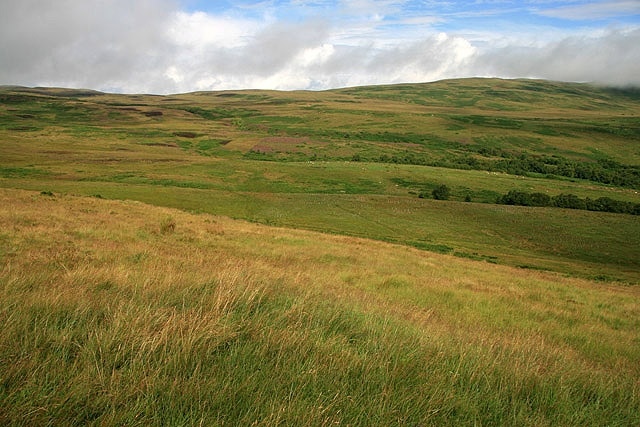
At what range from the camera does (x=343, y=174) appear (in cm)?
7519

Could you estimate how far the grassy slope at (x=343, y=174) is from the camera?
44.1 m

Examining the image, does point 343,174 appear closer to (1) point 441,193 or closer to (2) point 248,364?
(1) point 441,193

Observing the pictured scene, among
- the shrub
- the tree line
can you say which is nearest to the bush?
the tree line

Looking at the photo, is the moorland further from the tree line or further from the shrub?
the tree line

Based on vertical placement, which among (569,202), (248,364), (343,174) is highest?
(248,364)

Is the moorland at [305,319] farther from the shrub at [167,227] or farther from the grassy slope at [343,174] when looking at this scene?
the grassy slope at [343,174]

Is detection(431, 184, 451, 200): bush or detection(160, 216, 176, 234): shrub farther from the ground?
detection(160, 216, 176, 234): shrub

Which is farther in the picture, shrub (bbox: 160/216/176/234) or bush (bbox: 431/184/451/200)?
bush (bbox: 431/184/451/200)

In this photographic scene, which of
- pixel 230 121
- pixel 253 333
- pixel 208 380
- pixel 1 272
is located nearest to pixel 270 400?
pixel 208 380

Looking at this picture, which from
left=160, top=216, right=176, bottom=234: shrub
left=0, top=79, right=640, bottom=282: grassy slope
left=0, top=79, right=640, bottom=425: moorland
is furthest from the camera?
left=0, top=79, right=640, bottom=282: grassy slope

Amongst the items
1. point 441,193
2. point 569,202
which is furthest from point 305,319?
point 569,202

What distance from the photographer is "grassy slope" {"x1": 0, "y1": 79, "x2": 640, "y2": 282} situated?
4406cm

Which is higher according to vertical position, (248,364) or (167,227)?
(248,364)

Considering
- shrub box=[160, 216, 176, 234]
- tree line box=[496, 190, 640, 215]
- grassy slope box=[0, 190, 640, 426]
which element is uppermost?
grassy slope box=[0, 190, 640, 426]
